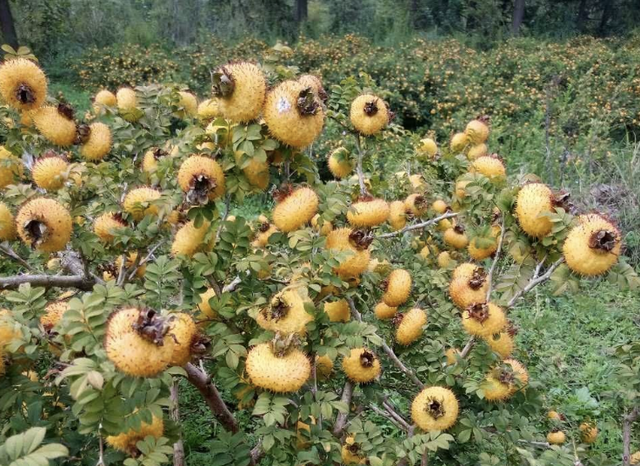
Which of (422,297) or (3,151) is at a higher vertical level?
(3,151)

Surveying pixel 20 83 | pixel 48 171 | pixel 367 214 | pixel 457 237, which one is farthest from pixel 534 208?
pixel 20 83

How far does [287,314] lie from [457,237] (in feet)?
4.29

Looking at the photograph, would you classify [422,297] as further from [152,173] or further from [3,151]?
[3,151]

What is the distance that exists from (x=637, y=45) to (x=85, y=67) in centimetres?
1061

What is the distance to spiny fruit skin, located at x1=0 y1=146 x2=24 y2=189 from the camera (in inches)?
69.8

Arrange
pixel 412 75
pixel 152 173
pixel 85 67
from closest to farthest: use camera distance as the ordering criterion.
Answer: pixel 152 173 → pixel 412 75 → pixel 85 67

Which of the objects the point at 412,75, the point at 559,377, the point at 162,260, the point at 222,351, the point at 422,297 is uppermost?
the point at 162,260

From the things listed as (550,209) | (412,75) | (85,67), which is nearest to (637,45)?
(412,75)

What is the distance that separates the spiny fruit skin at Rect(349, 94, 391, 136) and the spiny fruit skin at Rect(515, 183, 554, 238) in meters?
0.58

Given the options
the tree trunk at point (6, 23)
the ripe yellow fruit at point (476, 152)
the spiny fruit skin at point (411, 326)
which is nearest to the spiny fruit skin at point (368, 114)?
the spiny fruit skin at point (411, 326)

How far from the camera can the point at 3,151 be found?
189 cm

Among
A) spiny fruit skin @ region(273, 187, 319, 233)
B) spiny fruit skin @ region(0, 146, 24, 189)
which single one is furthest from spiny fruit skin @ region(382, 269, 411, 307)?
spiny fruit skin @ region(0, 146, 24, 189)

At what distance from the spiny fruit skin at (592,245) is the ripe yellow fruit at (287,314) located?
0.64 metres

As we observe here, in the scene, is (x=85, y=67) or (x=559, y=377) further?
(x=85, y=67)
